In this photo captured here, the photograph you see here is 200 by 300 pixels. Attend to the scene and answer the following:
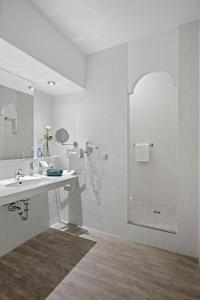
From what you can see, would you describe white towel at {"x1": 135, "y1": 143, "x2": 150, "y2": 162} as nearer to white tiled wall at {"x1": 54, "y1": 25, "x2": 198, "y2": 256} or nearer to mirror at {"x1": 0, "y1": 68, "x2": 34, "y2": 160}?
white tiled wall at {"x1": 54, "y1": 25, "x2": 198, "y2": 256}

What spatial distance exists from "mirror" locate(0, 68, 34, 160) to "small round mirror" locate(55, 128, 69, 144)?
17.9 inches

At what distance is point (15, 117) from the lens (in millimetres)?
2312

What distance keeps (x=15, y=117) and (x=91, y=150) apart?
43.3 inches

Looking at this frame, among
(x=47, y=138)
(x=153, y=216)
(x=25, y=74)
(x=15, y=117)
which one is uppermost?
(x=25, y=74)

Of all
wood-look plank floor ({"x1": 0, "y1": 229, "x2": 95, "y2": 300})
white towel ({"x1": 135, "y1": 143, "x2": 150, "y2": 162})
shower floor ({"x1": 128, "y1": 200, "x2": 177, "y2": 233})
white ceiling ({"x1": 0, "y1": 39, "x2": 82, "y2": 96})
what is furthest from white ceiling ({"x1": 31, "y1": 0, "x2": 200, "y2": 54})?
wood-look plank floor ({"x1": 0, "y1": 229, "x2": 95, "y2": 300})

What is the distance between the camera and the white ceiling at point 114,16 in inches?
68.8

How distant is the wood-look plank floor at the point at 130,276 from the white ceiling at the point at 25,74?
216 centimetres

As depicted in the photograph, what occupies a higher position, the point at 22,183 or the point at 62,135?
the point at 62,135

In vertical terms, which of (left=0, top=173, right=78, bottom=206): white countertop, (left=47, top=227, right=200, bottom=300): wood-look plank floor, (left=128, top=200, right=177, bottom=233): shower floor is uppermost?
(left=0, top=173, right=78, bottom=206): white countertop

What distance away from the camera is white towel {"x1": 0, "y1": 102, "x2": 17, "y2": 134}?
85.4 inches

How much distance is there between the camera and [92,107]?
8.66 ft

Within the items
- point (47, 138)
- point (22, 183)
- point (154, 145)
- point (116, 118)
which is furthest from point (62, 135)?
point (154, 145)

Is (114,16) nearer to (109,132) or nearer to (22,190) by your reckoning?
(109,132)

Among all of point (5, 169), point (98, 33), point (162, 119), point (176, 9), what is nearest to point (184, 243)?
point (162, 119)
